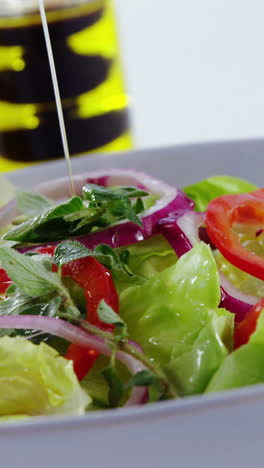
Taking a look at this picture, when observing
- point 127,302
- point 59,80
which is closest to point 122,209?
point 127,302

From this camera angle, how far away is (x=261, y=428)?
3.85 feet

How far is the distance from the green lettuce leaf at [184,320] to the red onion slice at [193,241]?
0.14 feet

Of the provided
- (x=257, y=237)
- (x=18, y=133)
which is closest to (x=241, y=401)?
(x=257, y=237)

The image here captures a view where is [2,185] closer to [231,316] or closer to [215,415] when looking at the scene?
[231,316]

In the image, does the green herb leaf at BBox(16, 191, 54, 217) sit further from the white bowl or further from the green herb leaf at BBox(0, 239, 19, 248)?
the white bowl

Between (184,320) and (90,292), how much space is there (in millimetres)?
155

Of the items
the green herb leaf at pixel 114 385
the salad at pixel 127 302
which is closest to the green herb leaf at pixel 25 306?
the salad at pixel 127 302

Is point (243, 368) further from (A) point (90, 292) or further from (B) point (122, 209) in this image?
(B) point (122, 209)

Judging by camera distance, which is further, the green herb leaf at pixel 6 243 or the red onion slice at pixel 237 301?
the green herb leaf at pixel 6 243

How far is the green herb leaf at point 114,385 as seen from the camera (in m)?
1.28

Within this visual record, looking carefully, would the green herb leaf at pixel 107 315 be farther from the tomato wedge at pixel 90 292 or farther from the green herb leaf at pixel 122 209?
the green herb leaf at pixel 122 209

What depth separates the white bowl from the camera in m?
1.11

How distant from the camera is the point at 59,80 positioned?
2.55 m

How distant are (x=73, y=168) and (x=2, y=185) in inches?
8.6
